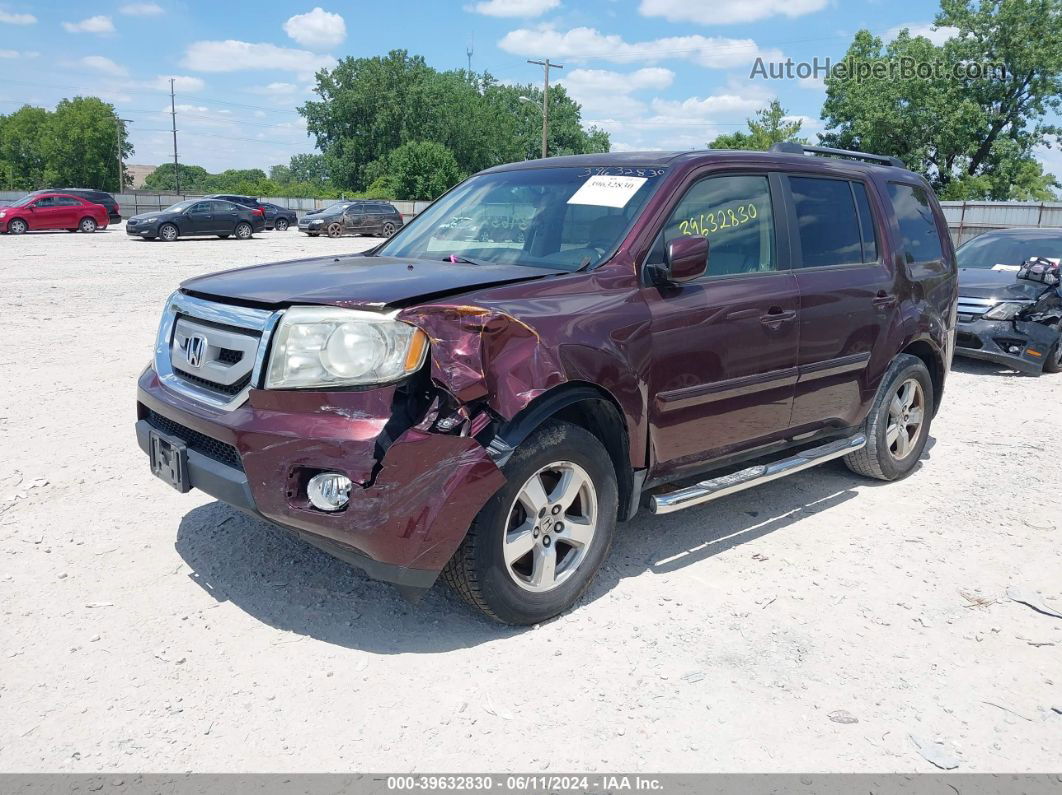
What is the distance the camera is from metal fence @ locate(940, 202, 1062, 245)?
90.4 feet

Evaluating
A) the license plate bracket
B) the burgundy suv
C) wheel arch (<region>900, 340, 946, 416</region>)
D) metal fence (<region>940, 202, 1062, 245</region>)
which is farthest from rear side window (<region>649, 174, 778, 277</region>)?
metal fence (<region>940, 202, 1062, 245</region>)

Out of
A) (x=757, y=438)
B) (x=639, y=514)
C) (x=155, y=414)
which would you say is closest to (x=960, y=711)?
(x=757, y=438)

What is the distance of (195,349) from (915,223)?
15.1 ft

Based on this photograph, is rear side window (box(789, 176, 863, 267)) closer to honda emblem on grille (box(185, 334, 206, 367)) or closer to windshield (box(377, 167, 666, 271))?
windshield (box(377, 167, 666, 271))

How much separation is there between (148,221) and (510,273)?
2978 cm

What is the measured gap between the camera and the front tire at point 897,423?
5391 millimetres

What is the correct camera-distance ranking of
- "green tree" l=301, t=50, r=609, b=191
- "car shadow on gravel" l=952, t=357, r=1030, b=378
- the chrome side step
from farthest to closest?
"green tree" l=301, t=50, r=609, b=191
"car shadow on gravel" l=952, t=357, r=1030, b=378
the chrome side step

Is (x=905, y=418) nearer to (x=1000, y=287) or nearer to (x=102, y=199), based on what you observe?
(x=1000, y=287)

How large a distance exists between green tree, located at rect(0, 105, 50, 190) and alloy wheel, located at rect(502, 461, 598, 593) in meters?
98.3

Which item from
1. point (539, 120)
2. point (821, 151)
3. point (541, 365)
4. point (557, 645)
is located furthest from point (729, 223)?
point (539, 120)

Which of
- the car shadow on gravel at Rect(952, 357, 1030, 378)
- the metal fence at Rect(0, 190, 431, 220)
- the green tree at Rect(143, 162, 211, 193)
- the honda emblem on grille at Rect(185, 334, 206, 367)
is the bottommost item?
the car shadow on gravel at Rect(952, 357, 1030, 378)

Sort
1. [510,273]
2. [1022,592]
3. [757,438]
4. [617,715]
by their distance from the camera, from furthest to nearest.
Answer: [757,438] < [1022,592] < [510,273] < [617,715]

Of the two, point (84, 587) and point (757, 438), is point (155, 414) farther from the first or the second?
point (757, 438)
